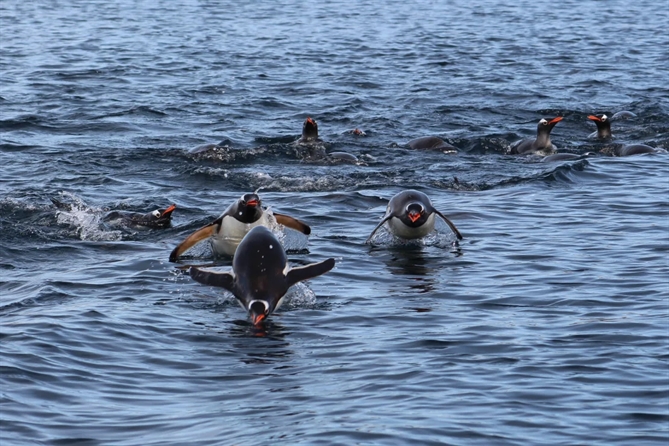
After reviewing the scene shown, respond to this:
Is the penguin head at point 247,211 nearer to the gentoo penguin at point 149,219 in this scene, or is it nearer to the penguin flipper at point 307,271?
the gentoo penguin at point 149,219

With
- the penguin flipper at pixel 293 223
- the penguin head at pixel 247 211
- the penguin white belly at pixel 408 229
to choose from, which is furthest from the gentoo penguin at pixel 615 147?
the penguin head at pixel 247 211

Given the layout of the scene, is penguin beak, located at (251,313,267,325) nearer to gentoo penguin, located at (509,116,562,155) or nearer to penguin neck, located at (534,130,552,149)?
gentoo penguin, located at (509,116,562,155)

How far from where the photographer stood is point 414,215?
1364cm

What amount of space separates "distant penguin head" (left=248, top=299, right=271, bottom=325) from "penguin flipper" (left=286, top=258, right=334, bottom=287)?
432mm

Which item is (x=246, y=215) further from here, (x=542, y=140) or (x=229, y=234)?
(x=542, y=140)

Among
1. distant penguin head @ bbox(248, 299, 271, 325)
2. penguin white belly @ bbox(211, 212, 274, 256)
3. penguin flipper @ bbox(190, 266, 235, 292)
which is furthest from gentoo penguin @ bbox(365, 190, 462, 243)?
distant penguin head @ bbox(248, 299, 271, 325)

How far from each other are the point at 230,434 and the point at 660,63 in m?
Answer: 25.4

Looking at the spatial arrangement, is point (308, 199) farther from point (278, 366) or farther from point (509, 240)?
point (278, 366)

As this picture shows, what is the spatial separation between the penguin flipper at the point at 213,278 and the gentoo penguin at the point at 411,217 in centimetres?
302

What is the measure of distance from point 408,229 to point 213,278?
3.41 m

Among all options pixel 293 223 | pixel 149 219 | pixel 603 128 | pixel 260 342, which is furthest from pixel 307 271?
pixel 603 128

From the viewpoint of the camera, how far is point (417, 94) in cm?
2644

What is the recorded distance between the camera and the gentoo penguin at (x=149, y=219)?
14734mm

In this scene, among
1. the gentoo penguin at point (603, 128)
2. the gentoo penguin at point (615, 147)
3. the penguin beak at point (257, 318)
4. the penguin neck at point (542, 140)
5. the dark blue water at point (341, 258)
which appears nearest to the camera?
the dark blue water at point (341, 258)
